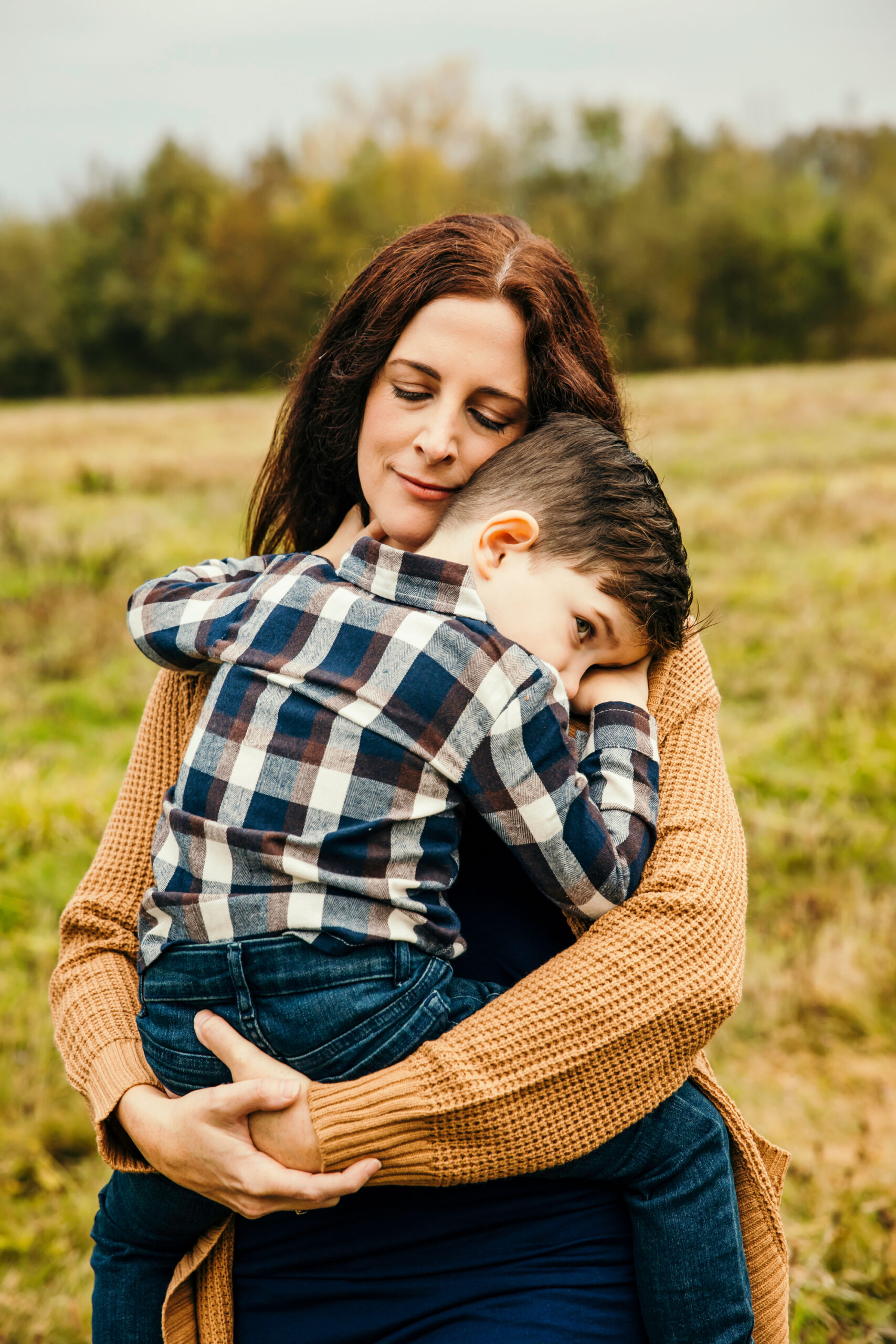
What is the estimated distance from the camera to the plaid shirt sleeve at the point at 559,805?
1.46 m

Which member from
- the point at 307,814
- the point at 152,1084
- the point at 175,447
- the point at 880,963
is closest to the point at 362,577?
the point at 307,814

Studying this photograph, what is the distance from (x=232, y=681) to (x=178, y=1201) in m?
0.78

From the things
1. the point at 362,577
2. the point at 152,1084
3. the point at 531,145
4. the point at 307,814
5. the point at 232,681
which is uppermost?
the point at 531,145

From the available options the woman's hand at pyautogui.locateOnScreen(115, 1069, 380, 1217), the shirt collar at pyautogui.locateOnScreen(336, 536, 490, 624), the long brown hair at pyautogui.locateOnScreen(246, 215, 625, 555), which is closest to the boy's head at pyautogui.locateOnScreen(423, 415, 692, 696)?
the shirt collar at pyautogui.locateOnScreen(336, 536, 490, 624)

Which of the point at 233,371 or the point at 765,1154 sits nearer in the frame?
the point at 765,1154

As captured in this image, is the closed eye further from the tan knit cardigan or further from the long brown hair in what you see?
the tan knit cardigan

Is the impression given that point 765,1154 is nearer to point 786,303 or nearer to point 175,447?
point 175,447

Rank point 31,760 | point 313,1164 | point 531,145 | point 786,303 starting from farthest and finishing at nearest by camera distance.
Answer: point 531,145 < point 786,303 < point 31,760 < point 313,1164

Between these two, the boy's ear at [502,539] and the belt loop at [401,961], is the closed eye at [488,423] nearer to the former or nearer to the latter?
the boy's ear at [502,539]

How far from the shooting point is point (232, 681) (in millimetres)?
1568

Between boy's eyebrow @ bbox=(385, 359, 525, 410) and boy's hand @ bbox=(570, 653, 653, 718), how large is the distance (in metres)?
0.52

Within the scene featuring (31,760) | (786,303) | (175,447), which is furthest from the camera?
(786,303)

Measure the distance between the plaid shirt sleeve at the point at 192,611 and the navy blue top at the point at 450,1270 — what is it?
0.86 m

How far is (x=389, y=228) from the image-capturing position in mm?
34281
